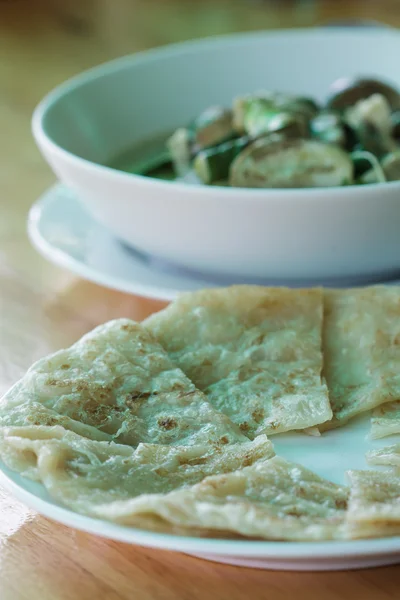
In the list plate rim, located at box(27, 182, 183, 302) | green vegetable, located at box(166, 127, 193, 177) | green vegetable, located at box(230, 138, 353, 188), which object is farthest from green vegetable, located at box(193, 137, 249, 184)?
plate rim, located at box(27, 182, 183, 302)

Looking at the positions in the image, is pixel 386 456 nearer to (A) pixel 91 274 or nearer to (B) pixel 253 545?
(B) pixel 253 545

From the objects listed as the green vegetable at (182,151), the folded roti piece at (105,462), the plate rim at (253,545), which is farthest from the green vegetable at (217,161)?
the plate rim at (253,545)

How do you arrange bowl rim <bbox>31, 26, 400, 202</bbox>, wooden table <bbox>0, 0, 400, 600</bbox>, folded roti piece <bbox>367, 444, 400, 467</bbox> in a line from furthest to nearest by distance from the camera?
1. bowl rim <bbox>31, 26, 400, 202</bbox>
2. folded roti piece <bbox>367, 444, 400, 467</bbox>
3. wooden table <bbox>0, 0, 400, 600</bbox>

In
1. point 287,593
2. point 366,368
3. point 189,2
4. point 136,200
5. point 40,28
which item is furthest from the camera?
point 189,2

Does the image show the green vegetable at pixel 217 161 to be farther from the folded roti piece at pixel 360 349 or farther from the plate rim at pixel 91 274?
the folded roti piece at pixel 360 349

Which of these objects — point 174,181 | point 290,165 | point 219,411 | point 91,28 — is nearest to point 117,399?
point 219,411

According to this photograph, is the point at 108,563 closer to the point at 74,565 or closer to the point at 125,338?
the point at 74,565

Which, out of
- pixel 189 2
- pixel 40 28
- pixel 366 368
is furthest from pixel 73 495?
pixel 189 2

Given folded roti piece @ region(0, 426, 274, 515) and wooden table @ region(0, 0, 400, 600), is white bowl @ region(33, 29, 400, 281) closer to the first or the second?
wooden table @ region(0, 0, 400, 600)
